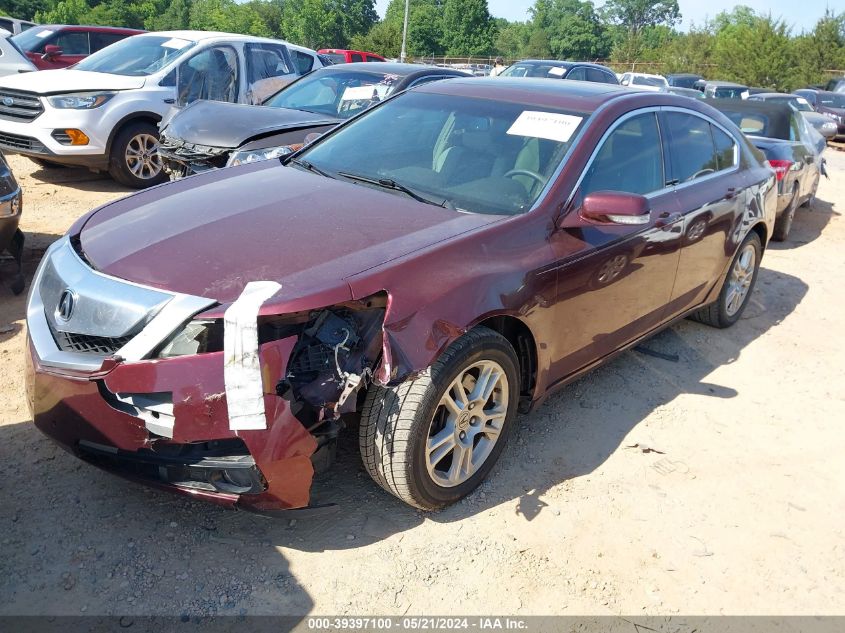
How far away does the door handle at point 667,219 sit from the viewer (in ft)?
12.9

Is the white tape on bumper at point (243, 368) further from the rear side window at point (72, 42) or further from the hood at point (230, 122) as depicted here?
the rear side window at point (72, 42)

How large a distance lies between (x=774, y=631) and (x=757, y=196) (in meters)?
3.30

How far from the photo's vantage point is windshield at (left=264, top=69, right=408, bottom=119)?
7.21 m

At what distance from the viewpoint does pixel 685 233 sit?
4.20 metres

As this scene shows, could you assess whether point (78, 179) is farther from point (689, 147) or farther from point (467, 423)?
point (467, 423)

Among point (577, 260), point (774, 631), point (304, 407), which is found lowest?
point (774, 631)

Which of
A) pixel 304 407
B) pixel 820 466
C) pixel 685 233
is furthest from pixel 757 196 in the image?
pixel 304 407

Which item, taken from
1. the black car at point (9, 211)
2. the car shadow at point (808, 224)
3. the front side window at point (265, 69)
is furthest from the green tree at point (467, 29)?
the black car at point (9, 211)

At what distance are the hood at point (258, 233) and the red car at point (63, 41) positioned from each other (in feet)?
35.6

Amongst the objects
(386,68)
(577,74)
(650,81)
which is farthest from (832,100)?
(386,68)

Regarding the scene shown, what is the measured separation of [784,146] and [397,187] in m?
6.30

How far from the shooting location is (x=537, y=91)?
4.00 meters

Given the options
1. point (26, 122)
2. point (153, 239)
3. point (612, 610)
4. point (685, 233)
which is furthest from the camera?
point (26, 122)

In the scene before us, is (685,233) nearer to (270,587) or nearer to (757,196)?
(757,196)
